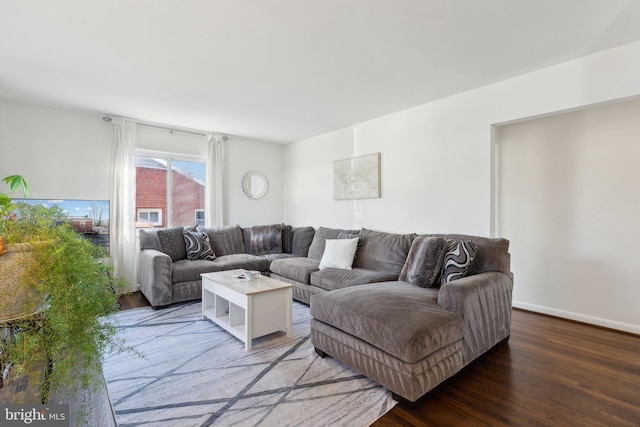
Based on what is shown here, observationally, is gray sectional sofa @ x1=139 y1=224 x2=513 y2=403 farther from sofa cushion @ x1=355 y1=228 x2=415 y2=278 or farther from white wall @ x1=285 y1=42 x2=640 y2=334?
white wall @ x1=285 y1=42 x2=640 y2=334

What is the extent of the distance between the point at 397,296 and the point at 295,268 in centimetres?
176

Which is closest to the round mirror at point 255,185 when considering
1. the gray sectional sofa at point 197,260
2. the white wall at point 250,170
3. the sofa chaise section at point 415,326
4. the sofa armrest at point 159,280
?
the white wall at point 250,170

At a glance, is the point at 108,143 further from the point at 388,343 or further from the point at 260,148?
the point at 388,343

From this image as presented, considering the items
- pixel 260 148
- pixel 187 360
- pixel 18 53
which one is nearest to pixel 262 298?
pixel 187 360

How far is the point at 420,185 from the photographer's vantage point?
3723 mm

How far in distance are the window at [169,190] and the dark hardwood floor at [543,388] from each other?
4.27 metres

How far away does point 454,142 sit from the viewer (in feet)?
11.2

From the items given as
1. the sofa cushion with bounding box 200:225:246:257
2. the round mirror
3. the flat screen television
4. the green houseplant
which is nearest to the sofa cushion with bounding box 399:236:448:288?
the green houseplant

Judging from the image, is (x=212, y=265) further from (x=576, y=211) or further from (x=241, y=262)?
(x=576, y=211)

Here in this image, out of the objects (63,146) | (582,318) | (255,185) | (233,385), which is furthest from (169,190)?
(582,318)

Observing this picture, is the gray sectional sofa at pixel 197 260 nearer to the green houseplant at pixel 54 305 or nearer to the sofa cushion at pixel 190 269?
the sofa cushion at pixel 190 269

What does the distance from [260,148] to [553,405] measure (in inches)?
206

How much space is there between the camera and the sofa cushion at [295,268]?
141 inches

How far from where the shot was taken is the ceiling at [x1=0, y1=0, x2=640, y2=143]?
1968 mm
